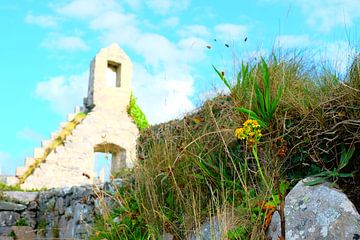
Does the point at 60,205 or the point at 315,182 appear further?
the point at 60,205

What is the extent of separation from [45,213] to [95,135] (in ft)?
23.0

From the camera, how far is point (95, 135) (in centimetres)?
1577

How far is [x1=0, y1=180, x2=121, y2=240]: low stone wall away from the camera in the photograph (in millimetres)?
7012

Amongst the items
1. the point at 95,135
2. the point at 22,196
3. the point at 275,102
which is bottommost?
the point at 22,196

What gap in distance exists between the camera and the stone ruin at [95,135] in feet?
47.9

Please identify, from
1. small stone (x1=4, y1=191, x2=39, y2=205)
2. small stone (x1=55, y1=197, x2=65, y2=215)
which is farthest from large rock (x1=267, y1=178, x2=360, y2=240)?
small stone (x1=4, y1=191, x2=39, y2=205)

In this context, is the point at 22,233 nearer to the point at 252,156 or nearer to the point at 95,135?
the point at 252,156

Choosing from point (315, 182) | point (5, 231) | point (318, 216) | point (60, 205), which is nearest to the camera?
point (318, 216)

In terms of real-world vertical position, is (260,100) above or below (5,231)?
above

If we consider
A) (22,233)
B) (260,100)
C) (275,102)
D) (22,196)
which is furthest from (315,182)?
(22,196)

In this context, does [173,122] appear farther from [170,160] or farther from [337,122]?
[337,122]

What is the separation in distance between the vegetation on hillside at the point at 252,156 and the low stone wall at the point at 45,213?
7.27 feet

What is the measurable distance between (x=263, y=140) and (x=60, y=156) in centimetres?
1218

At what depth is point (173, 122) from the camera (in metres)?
5.33
